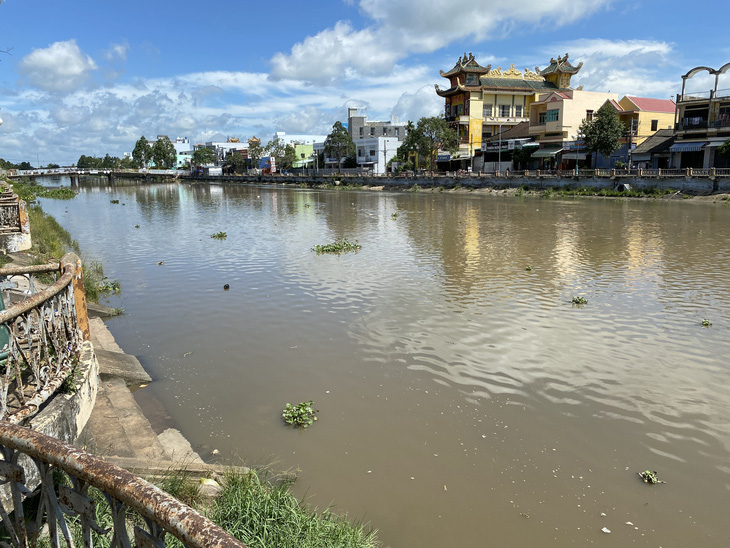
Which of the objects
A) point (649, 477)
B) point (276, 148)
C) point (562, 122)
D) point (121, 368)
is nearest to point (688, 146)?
point (562, 122)

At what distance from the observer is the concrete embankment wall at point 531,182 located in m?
43.7

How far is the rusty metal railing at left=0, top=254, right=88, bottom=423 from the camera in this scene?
5.00 m

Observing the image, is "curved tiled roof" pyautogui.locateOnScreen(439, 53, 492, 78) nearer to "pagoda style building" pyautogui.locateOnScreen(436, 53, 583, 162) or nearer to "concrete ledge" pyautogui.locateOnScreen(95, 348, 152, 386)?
"pagoda style building" pyautogui.locateOnScreen(436, 53, 583, 162)

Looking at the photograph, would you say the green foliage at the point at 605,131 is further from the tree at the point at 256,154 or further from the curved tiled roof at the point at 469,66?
the tree at the point at 256,154

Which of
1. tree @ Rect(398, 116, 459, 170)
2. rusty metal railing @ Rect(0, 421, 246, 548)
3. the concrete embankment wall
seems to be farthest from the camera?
tree @ Rect(398, 116, 459, 170)

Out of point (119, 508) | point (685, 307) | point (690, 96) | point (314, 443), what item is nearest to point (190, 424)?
point (314, 443)

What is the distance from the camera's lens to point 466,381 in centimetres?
909

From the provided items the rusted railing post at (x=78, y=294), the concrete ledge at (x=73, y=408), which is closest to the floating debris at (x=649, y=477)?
the concrete ledge at (x=73, y=408)

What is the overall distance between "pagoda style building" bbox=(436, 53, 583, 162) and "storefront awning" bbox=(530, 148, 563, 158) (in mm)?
13894

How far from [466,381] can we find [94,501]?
23.9 ft

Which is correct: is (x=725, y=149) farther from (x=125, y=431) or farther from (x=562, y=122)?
(x=125, y=431)

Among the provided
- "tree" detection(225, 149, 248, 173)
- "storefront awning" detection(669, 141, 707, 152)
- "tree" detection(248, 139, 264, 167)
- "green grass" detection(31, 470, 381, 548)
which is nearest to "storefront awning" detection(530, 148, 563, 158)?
"storefront awning" detection(669, 141, 707, 152)

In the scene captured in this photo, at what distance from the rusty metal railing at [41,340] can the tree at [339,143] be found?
92.3 m

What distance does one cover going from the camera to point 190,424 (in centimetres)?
798
